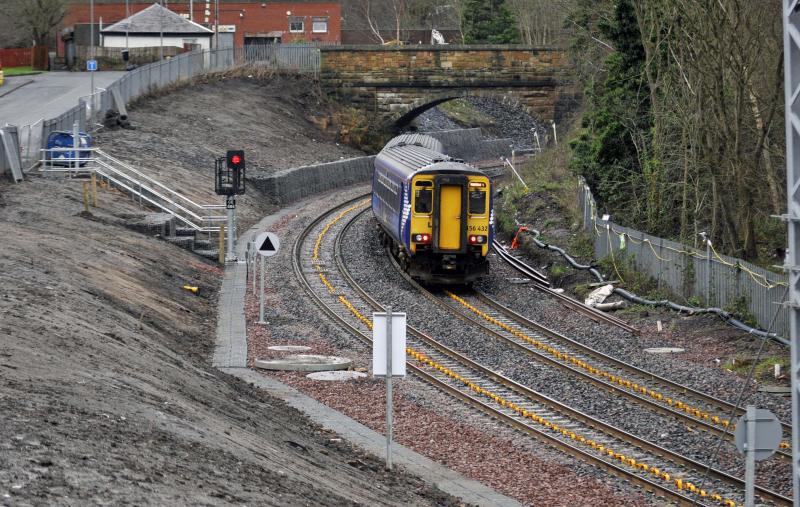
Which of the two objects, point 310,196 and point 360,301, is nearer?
point 360,301

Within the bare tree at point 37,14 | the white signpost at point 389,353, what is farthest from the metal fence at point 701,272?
the bare tree at point 37,14

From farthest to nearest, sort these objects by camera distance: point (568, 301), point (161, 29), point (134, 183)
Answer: point (161, 29), point (134, 183), point (568, 301)

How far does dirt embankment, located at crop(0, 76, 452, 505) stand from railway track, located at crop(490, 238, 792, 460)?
5439 millimetres

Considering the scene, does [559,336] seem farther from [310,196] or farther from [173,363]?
[310,196]

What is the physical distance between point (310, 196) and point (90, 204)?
17691mm

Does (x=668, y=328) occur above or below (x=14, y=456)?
below

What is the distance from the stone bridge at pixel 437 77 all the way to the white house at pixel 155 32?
292 inches

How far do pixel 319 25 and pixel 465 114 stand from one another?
1338 centimetres

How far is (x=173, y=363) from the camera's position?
747 inches

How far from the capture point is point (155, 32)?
69.3 meters

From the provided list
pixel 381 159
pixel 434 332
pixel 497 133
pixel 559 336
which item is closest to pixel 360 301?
pixel 434 332

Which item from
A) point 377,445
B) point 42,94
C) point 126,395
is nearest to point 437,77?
point 42,94

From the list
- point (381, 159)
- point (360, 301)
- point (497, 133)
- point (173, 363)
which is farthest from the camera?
point (497, 133)

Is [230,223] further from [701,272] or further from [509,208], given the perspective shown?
[509,208]
